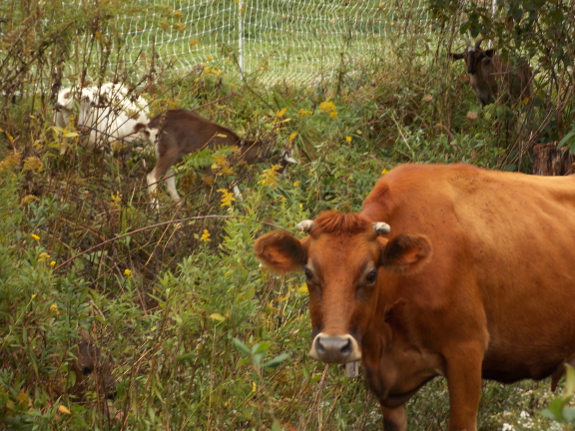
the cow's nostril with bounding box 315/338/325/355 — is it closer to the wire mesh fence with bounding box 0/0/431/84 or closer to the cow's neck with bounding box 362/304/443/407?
the cow's neck with bounding box 362/304/443/407

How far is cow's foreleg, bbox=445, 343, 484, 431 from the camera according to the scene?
4207 millimetres

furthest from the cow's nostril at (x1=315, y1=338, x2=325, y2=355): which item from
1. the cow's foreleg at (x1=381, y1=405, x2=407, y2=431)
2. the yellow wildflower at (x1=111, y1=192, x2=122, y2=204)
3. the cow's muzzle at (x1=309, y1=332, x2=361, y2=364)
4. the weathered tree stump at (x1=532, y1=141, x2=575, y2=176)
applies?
the weathered tree stump at (x1=532, y1=141, x2=575, y2=176)

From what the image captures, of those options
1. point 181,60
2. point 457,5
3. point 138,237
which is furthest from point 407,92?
point 138,237

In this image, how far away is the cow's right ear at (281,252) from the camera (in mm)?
4039

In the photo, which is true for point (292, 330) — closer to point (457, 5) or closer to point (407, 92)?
point (457, 5)

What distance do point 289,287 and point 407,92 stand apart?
17.4 feet

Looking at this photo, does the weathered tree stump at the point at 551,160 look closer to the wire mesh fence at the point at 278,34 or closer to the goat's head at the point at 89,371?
the wire mesh fence at the point at 278,34

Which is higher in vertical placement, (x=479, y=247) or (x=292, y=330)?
(x=479, y=247)

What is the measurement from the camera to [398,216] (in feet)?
14.4

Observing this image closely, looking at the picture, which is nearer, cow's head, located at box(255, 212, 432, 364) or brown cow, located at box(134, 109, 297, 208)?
cow's head, located at box(255, 212, 432, 364)

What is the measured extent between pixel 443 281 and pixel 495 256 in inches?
17.9

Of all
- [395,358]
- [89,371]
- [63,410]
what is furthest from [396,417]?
[63,410]

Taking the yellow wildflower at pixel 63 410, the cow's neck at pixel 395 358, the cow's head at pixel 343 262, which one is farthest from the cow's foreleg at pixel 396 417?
the yellow wildflower at pixel 63 410

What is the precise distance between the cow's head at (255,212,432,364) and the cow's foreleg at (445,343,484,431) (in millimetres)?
539
